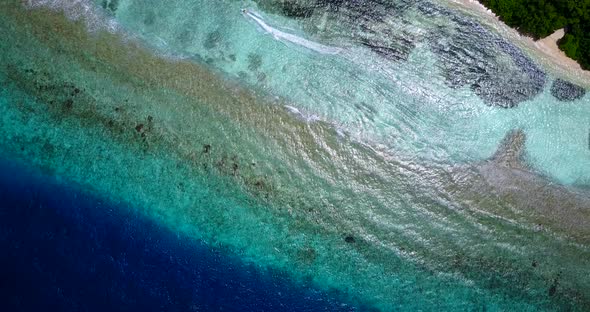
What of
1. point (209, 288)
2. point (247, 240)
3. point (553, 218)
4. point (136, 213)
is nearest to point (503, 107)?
point (553, 218)

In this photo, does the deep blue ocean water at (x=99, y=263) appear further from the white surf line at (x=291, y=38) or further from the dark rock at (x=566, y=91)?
the dark rock at (x=566, y=91)

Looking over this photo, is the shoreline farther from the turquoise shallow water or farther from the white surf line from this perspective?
the white surf line

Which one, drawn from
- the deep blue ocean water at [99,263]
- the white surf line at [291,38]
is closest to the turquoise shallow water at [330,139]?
the white surf line at [291,38]

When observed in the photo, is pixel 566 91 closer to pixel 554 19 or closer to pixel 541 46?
pixel 541 46

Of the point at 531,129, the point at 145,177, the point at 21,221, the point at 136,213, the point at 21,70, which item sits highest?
the point at 531,129

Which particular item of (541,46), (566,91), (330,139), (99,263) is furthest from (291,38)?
(99,263)

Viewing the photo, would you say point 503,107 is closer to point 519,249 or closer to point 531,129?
point 531,129

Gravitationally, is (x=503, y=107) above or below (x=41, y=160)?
above
